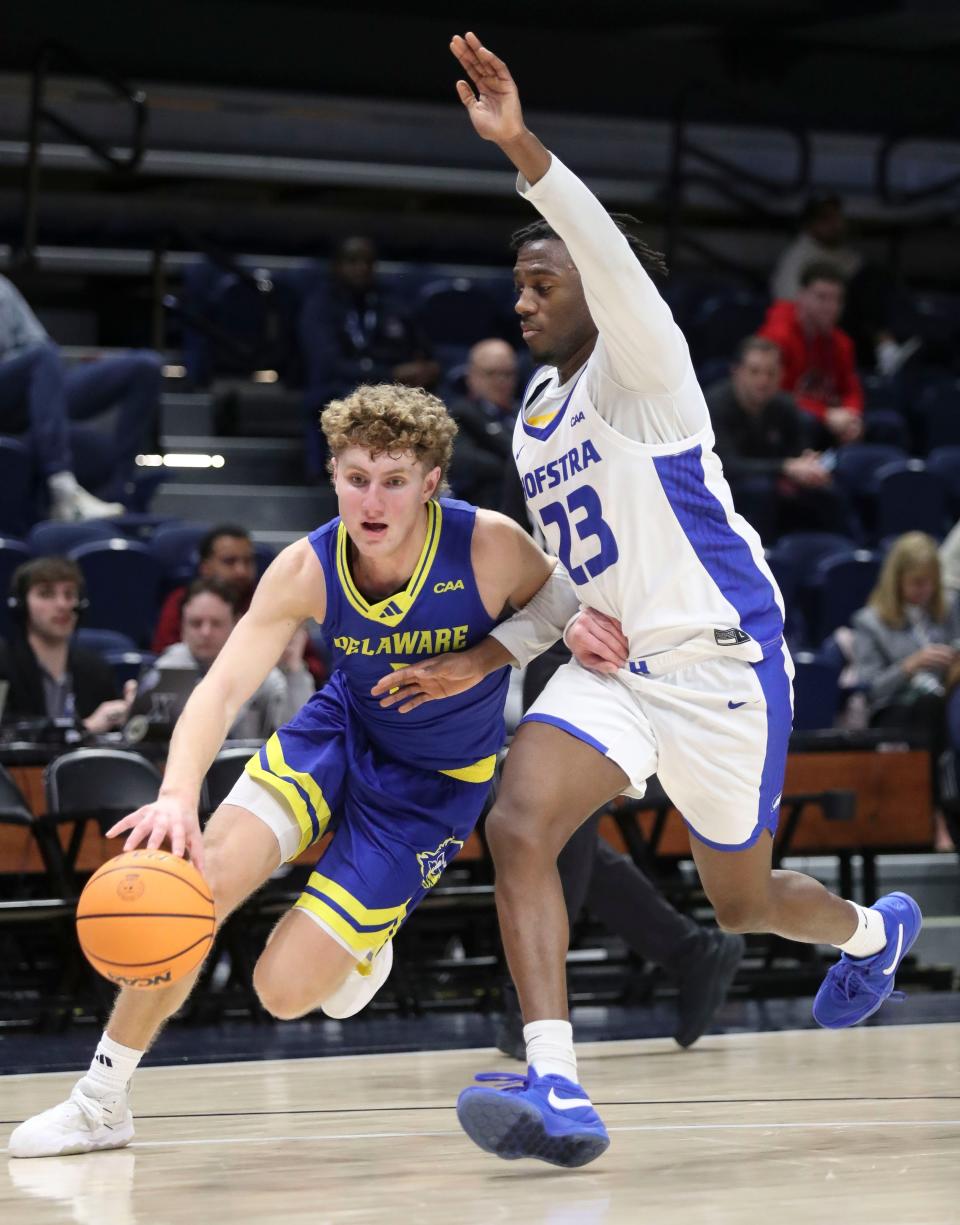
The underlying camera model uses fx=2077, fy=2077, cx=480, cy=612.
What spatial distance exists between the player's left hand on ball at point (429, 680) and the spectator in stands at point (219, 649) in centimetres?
296

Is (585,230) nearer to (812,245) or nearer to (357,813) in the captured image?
(357,813)

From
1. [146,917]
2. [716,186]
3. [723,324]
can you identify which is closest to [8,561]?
[146,917]

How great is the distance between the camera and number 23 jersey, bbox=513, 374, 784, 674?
3.86 m

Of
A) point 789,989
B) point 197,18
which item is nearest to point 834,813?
point 789,989

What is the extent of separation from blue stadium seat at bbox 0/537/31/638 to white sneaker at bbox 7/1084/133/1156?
13.7 ft

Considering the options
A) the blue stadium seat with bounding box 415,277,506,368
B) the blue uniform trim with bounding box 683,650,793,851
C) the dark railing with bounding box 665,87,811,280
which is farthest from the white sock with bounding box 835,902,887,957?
the dark railing with bounding box 665,87,811,280

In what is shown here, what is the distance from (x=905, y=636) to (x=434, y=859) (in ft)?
15.7

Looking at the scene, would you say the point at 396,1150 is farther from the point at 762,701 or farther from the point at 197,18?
the point at 197,18

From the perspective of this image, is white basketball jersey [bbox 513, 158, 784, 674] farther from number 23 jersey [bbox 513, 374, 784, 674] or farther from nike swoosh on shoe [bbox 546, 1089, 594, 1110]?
nike swoosh on shoe [bbox 546, 1089, 594, 1110]

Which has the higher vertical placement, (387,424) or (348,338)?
(387,424)

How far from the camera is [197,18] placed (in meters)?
13.6

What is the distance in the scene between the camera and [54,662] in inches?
287

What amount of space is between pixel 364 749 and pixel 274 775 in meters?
0.27

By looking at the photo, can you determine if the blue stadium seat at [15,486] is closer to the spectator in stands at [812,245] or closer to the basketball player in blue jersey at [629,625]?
the spectator in stands at [812,245]
